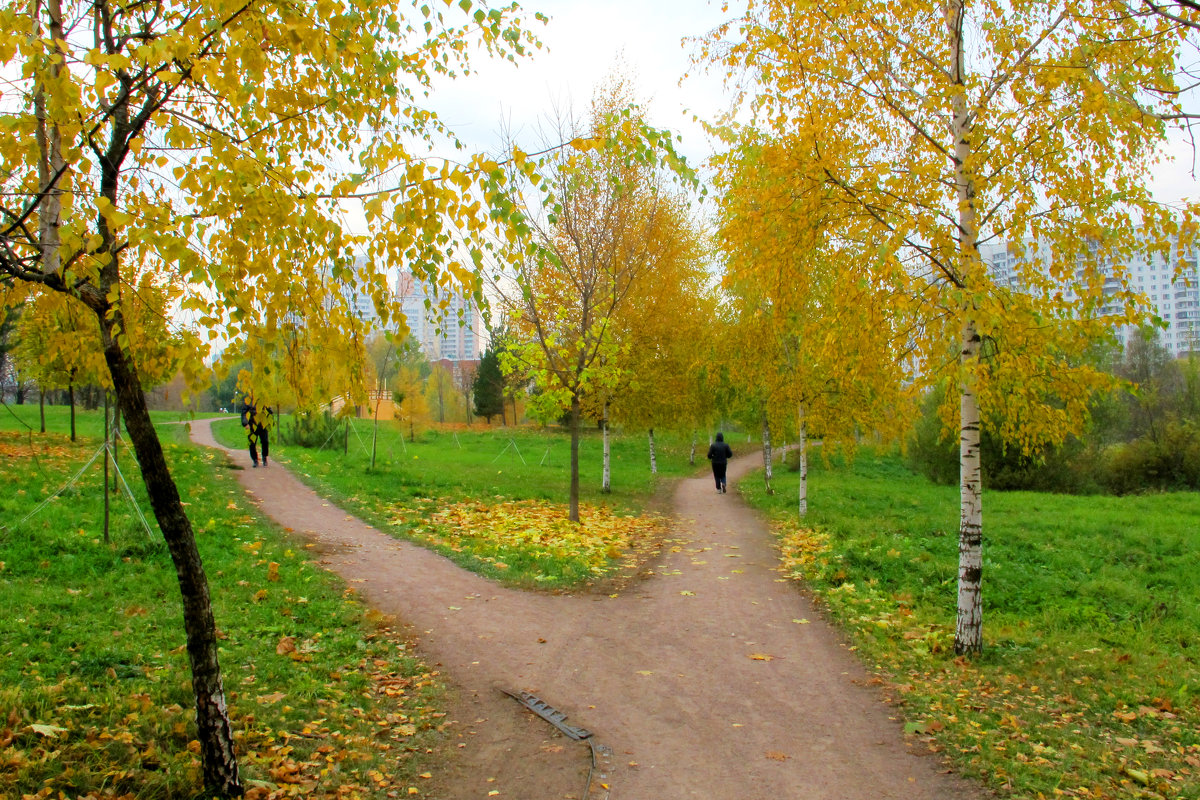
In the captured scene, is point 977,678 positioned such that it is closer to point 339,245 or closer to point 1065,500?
point 339,245

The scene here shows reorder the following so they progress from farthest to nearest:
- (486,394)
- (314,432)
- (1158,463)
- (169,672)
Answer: (486,394)
(1158,463)
(314,432)
(169,672)

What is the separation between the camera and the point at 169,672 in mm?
5086

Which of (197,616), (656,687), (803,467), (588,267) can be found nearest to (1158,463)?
(803,467)

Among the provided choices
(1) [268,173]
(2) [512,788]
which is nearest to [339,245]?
(1) [268,173]

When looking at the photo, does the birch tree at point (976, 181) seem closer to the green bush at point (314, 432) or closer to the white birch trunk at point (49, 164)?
the white birch trunk at point (49, 164)

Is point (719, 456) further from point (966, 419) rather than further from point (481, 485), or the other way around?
point (966, 419)

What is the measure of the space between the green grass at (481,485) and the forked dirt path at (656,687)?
2.44ft

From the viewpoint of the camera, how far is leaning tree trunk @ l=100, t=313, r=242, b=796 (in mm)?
3617

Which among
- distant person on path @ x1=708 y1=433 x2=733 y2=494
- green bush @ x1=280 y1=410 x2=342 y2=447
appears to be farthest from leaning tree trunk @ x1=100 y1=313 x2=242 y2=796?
green bush @ x1=280 y1=410 x2=342 y2=447

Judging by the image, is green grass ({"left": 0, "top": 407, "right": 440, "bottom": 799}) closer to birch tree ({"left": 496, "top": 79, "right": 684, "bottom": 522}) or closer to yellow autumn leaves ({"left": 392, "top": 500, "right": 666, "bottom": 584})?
yellow autumn leaves ({"left": 392, "top": 500, "right": 666, "bottom": 584})

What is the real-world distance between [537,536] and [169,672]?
7052 mm

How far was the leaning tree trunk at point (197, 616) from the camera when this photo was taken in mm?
3617

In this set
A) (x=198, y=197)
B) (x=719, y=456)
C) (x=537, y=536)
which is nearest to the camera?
(x=198, y=197)

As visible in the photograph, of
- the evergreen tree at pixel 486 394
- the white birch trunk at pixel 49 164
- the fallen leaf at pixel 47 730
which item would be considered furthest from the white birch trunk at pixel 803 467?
the evergreen tree at pixel 486 394
